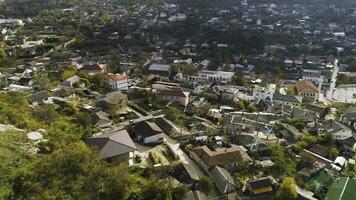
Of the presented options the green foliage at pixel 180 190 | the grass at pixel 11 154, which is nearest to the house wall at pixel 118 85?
the grass at pixel 11 154

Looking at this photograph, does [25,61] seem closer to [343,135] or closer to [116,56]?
[116,56]

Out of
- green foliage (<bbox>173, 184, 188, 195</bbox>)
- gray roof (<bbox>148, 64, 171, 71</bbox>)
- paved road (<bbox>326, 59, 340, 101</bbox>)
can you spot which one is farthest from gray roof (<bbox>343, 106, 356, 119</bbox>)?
gray roof (<bbox>148, 64, 171, 71</bbox>)

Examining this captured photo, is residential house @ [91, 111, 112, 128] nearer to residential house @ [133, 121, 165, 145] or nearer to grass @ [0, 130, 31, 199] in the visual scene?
residential house @ [133, 121, 165, 145]

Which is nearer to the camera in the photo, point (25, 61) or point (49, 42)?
point (25, 61)

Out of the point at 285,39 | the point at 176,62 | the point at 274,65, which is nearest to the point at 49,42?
the point at 176,62

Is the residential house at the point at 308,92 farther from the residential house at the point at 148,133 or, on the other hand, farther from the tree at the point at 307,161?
the residential house at the point at 148,133

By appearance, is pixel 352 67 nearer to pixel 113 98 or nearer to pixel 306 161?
pixel 306 161
